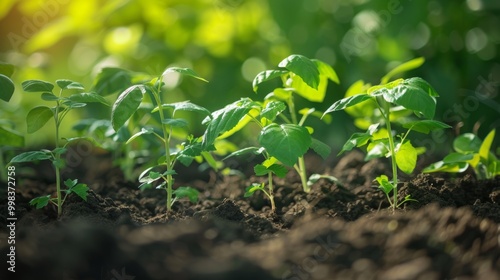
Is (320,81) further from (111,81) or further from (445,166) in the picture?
(111,81)

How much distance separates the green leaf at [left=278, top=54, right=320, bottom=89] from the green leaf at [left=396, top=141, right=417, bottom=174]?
0.30m

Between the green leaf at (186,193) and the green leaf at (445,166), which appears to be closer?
the green leaf at (186,193)

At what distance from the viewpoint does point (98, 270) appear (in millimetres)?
1152

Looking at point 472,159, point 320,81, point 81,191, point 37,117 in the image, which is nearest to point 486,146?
point 472,159

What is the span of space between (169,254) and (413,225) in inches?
18.7

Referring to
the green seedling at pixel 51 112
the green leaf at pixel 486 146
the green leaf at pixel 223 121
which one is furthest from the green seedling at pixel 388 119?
the green seedling at pixel 51 112

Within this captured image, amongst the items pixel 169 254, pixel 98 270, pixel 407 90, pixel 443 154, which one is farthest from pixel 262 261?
pixel 443 154

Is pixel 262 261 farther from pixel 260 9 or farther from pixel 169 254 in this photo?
pixel 260 9

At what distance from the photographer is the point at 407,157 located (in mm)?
1737

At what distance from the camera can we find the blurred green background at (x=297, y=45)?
3.08 meters

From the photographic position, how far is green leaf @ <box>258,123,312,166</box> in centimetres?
151

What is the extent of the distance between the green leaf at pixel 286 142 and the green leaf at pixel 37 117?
600mm

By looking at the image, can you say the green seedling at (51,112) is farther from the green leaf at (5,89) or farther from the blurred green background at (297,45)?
the blurred green background at (297,45)

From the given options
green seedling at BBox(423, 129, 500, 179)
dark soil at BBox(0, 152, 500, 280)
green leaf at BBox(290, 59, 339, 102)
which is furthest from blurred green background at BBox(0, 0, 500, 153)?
dark soil at BBox(0, 152, 500, 280)
